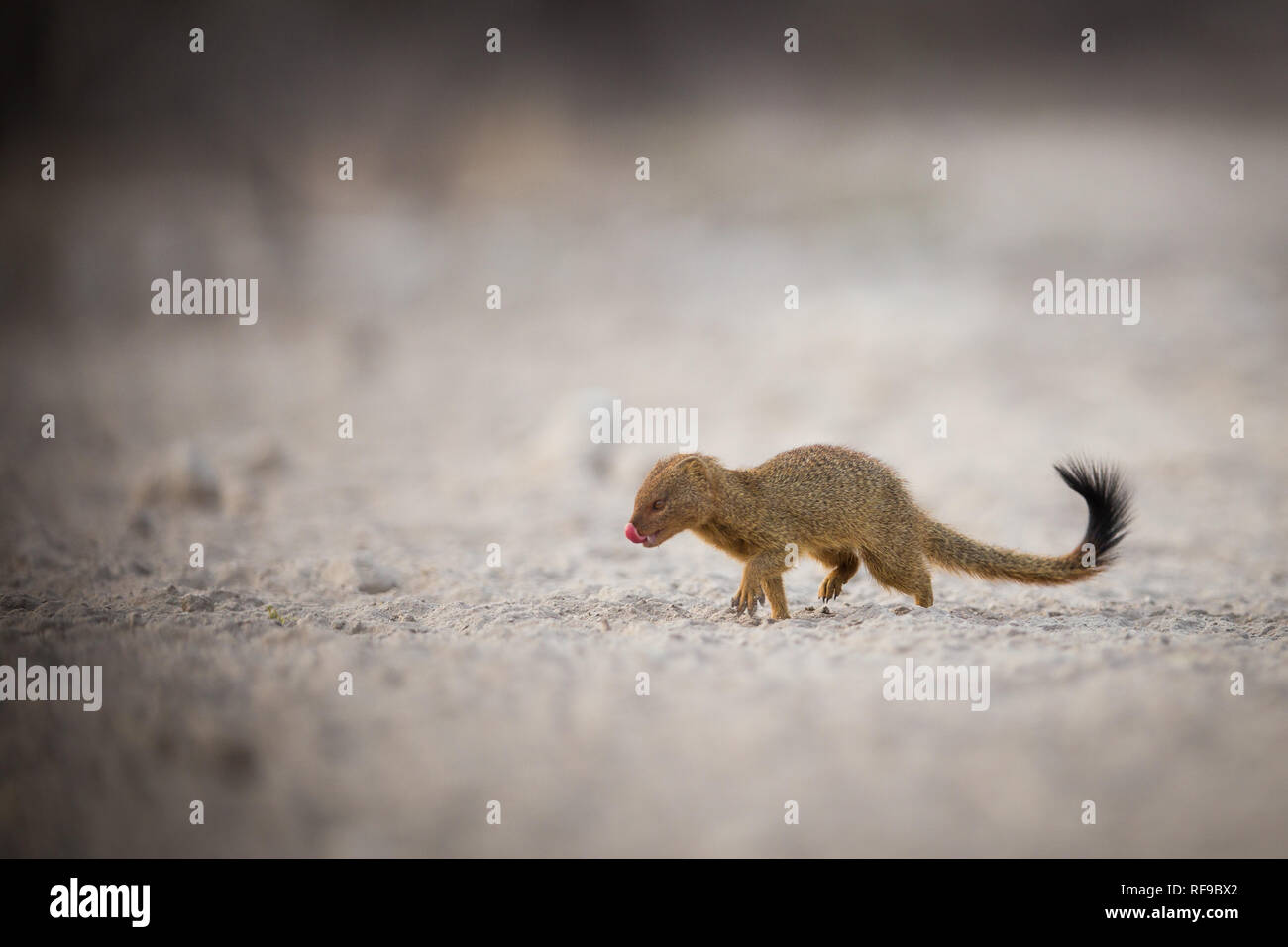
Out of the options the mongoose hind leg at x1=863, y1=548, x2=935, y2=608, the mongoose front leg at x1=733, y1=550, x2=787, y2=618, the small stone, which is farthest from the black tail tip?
the small stone

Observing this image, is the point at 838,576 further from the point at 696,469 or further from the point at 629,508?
the point at 629,508

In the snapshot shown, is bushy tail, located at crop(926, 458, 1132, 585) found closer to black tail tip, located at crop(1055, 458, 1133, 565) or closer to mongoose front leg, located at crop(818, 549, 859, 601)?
black tail tip, located at crop(1055, 458, 1133, 565)

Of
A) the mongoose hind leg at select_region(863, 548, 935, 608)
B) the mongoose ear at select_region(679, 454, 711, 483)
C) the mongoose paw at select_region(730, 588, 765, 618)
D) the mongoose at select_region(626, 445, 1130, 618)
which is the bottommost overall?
the mongoose paw at select_region(730, 588, 765, 618)

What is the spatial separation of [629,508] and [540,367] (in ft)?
25.5

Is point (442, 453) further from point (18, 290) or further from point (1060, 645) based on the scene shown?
point (18, 290)

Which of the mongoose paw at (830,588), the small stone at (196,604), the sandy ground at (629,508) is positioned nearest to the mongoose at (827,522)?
the mongoose paw at (830,588)

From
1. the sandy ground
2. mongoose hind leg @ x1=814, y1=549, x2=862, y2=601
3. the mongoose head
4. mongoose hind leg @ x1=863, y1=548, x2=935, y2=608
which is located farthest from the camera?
mongoose hind leg @ x1=814, y1=549, x2=862, y2=601

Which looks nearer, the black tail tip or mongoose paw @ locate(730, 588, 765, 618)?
mongoose paw @ locate(730, 588, 765, 618)

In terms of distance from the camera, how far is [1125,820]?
3385mm

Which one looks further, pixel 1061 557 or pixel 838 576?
pixel 838 576

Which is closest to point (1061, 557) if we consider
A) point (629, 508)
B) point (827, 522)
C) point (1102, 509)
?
point (1102, 509)

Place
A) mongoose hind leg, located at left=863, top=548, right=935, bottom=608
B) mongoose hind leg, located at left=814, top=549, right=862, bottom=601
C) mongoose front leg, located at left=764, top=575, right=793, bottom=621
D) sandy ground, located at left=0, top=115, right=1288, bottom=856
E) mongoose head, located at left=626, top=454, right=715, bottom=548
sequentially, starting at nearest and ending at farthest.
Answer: sandy ground, located at left=0, top=115, right=1288, bottom=856 < mongoose head, located at left=626, top=454, right=715, bottom=548 < mongoose front leg, located at left=764, top=575, right=793, bottom=621 < mongoose hind leg, located at left=863, top=548, right=935, bottom=608 < mongoose hind leg, located at left=814, top=549, right=862, bottom=601

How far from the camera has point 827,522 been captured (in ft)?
19.1

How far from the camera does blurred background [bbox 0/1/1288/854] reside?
389cm
